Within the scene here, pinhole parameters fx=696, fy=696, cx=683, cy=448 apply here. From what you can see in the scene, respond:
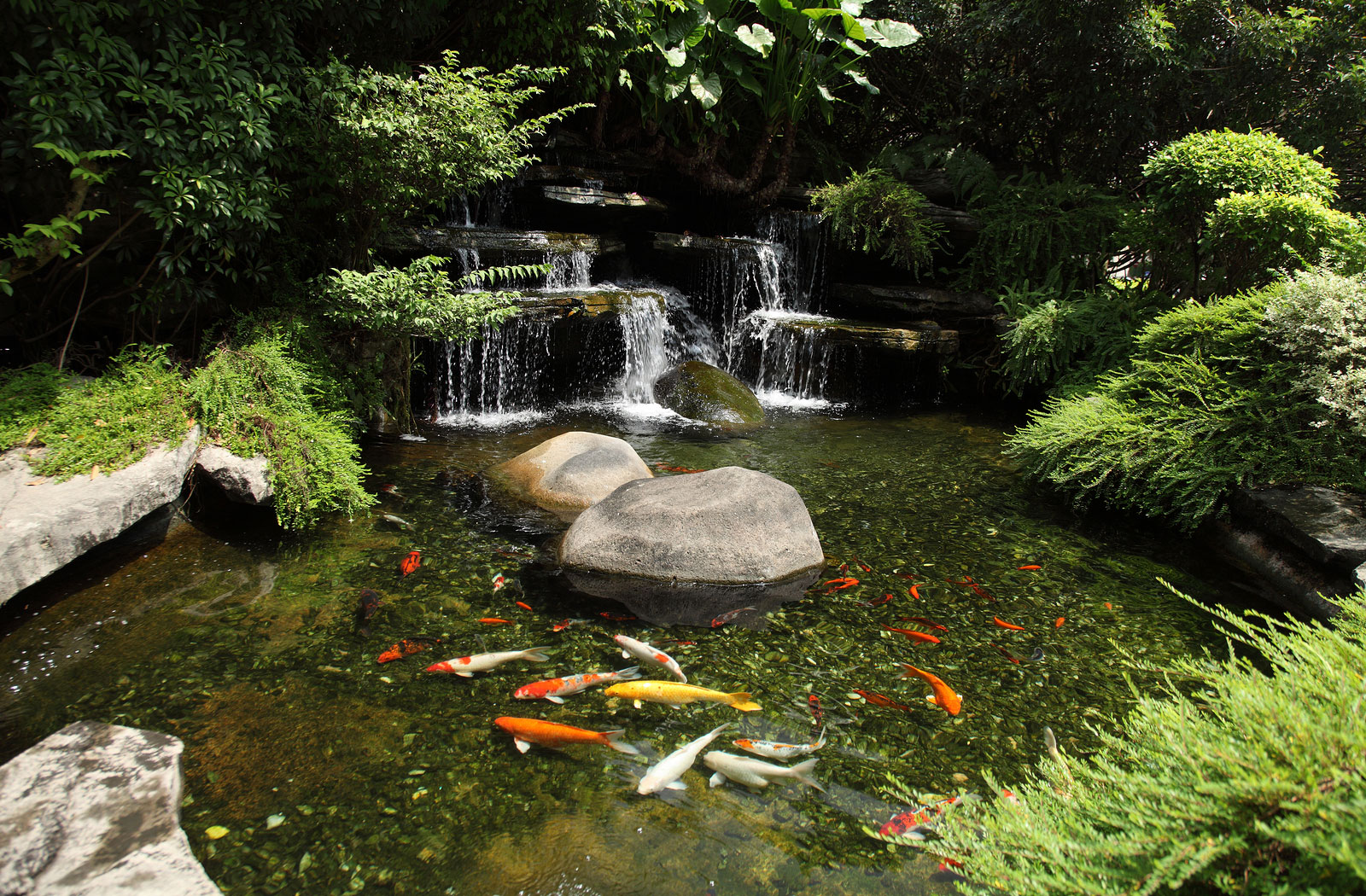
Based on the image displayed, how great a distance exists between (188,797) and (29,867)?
1.80 ft

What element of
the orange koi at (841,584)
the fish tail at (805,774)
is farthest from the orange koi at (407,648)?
the orange koi at (841,584)

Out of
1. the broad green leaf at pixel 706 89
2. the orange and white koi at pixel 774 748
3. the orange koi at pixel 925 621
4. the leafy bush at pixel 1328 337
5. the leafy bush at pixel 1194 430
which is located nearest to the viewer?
the orange and white koi at pixel 774 748

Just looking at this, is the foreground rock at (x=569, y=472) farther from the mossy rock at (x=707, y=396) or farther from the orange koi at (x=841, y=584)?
the mossy rock at (x=707, y=396)

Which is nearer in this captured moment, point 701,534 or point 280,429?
point 701,534

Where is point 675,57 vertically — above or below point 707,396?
above

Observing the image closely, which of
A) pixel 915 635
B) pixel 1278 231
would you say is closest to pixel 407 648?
pixel 915 635

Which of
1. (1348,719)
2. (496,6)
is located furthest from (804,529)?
(496,6)

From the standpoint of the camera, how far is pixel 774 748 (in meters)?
3.09

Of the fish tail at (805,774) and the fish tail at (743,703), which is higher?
the fish tail at (743,703)

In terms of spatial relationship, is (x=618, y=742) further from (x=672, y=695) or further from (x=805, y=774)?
(x=805, y=774)

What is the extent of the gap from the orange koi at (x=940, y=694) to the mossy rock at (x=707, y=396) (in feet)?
17.3

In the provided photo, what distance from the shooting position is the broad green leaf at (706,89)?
1125 cm

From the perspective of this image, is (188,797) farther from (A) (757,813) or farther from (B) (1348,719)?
(B) (1348,719)

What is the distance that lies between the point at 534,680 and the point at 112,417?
3.51 m
